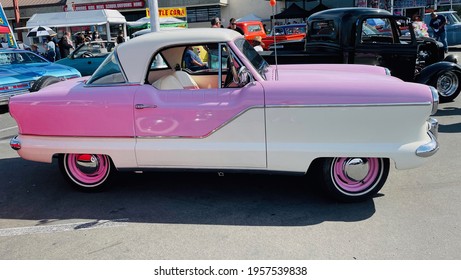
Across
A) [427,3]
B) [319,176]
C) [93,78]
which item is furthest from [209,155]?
[427,3]

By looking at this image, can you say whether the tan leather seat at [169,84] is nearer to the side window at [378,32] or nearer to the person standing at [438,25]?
the side window at [378,32]

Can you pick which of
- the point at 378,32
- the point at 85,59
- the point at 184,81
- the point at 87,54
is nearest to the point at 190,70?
the point at 184,81

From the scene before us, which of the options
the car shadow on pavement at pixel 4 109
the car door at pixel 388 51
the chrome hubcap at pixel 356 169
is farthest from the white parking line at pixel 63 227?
the car shadow on pavement at pixel 4 109

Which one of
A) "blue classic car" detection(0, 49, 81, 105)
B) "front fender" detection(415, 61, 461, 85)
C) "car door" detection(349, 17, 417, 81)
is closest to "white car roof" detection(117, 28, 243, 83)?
"car door" detection(349, 17, 417, 81)

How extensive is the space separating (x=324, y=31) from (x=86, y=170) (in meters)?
5.18

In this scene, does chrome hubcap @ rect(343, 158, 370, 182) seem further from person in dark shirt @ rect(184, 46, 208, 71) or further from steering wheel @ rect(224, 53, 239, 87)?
person in dark shirt @ rect(184, 46, 208, 71)

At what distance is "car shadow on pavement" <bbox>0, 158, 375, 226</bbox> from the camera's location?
371cm

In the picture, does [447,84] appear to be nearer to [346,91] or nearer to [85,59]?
[346,91]

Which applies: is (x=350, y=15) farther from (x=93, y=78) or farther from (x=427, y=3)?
(x=427, y=3)

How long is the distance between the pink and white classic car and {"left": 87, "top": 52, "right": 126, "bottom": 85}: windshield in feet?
0.04

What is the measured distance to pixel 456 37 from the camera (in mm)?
18359

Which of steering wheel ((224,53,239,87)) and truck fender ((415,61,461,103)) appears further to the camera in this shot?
truck fender ((415,61,461,103))

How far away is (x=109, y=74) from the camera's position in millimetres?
4074

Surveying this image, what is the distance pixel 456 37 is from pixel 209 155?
18.7m
